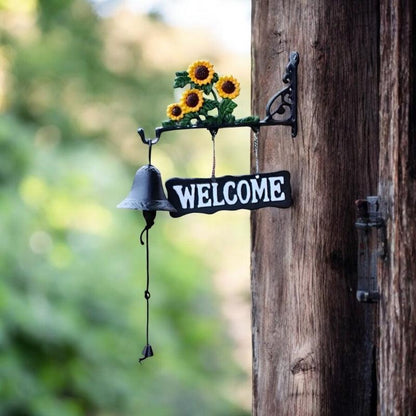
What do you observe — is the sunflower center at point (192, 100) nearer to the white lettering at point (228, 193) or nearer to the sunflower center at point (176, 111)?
the sunflower center at point (176, 111)

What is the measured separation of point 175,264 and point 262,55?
4336 mm

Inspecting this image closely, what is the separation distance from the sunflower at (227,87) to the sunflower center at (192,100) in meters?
0.06

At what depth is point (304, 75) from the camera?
160cm

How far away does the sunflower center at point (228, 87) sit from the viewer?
1.59 metres

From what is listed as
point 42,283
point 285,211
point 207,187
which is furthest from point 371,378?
point 42,283

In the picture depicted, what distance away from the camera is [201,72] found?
160 centimetres

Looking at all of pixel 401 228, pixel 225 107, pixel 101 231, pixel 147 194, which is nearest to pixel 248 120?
pixel 225 107

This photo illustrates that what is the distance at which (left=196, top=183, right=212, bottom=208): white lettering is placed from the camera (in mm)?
1562

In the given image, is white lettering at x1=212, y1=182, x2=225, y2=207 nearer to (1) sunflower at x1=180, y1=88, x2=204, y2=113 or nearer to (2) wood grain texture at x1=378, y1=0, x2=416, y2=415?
(1) sunflower at x1=180, y1=88, x2=204, y2=113

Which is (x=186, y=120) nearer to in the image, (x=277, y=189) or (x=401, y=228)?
(x=277, y=189)

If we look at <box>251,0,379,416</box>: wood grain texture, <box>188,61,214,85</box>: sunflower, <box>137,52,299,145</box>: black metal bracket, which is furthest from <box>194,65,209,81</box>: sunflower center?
<box>251,0,379,416</box>: wood grain texture

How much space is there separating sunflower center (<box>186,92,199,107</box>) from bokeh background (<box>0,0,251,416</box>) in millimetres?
2855

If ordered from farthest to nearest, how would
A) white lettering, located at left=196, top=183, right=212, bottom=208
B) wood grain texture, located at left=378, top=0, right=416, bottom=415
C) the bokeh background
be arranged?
the bokeh background
white lettering, located at left=196, top=183, right=212, bottom=208
wood grain texture, located at left=378, top=0, right=416, bottom=415

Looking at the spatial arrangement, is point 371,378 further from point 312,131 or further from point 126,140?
point 126,140
